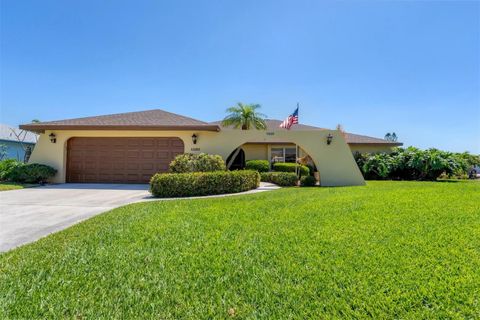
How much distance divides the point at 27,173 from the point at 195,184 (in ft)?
32.1

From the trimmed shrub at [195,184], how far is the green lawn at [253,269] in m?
3.90

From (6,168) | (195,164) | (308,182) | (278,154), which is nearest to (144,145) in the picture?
(195,164)

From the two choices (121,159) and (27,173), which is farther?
(121,159)

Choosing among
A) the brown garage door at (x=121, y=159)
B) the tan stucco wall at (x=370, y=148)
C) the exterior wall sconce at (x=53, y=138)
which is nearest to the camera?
the exterior wall sconce at (x=53, y=138)

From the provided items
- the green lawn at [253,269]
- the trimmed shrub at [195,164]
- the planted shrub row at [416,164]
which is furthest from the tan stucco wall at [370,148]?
the green lawn at [253,269]

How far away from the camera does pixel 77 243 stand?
387cm

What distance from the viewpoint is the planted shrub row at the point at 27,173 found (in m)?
12.4

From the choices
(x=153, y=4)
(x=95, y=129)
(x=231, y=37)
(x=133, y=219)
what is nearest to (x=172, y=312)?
(x=133, y=219)

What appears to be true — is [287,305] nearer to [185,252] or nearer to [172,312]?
[172,312]

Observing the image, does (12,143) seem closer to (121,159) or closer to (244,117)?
(121,159)

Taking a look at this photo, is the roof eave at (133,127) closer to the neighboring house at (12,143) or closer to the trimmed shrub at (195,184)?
the trimmed shrub at (195,184)

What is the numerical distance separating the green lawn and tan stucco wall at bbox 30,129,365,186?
759 centimetres

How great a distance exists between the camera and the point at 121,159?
44.5 ft

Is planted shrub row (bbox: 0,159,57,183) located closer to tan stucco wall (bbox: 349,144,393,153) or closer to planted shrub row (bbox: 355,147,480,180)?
planted shrub row (bbox: 355,147,480,180)
